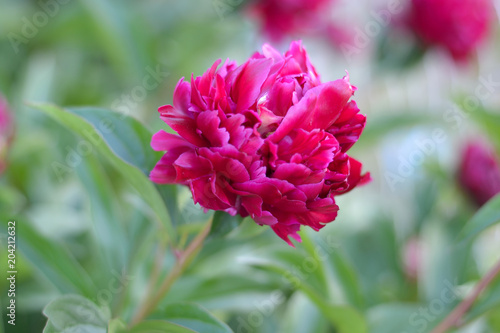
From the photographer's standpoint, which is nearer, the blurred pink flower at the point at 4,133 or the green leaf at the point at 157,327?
the green leaf at the point at 157,327

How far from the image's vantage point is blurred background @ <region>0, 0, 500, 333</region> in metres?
0.57

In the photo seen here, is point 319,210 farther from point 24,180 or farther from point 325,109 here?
point 24,180

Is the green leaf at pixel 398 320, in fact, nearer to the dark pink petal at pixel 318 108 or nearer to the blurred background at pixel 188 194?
the blurred background at pixel 188 194

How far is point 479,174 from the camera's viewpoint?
2.88ft

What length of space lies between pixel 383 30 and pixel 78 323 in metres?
0.91

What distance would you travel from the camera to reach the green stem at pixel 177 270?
41 centimetres

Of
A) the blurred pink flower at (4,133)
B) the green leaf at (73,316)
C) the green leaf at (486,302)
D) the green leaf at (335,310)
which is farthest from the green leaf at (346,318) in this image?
the blurred pink flower at (4,133)

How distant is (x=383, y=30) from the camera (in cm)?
111

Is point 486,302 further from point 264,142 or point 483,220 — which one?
point 264,142

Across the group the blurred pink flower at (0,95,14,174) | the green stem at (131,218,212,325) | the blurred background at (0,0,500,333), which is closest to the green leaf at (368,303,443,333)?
the blurred background at (0,0,500,333)

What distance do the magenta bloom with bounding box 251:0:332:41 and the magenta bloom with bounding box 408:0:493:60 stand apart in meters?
0.21

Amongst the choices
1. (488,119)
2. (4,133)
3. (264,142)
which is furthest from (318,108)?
(488,119)

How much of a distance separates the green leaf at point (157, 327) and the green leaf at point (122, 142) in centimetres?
7

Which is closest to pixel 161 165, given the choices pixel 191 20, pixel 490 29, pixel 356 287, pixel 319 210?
pixel 319 210
